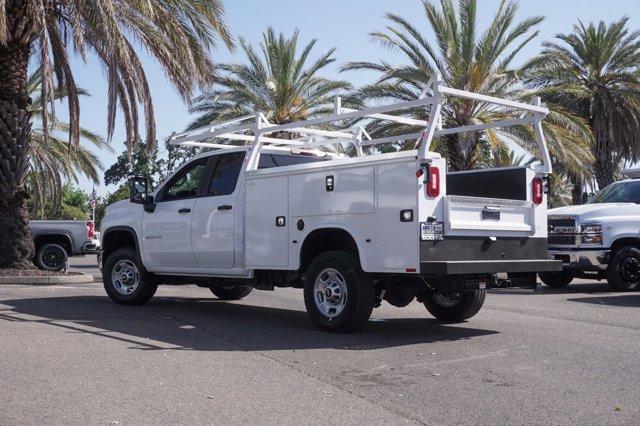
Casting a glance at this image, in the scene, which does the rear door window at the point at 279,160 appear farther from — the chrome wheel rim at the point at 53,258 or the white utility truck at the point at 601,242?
the chrome wheel rim at the point at 53,258

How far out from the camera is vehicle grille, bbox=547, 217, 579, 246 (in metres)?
14.1

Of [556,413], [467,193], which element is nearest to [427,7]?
[467,193]

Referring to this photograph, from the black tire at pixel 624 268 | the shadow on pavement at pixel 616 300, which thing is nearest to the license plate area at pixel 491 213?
the shadow on pavement at pixel 616 300

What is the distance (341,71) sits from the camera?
2342cm

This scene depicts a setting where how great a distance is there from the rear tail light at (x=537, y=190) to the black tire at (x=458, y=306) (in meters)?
1.37

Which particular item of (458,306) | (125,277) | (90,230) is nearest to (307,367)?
(458,306)

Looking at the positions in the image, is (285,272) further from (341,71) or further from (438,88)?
(341,71)

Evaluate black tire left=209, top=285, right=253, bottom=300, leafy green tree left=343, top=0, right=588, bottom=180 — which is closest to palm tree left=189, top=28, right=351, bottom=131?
leafy green tree left=343, top=0, right=588, bottom=180

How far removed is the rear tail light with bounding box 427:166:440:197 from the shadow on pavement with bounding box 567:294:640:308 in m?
5.61

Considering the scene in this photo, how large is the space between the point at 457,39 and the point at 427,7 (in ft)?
4.04

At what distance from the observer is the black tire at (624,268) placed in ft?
46.1

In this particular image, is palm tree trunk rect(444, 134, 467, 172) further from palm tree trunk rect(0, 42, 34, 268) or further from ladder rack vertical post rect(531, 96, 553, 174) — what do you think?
ladder rack vertical post rect(531, 96, 553, 174)

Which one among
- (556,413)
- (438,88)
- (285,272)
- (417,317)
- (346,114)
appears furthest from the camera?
(417,317)

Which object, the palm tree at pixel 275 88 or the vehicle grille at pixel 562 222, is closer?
the vehicle grille at pixel 562 222
